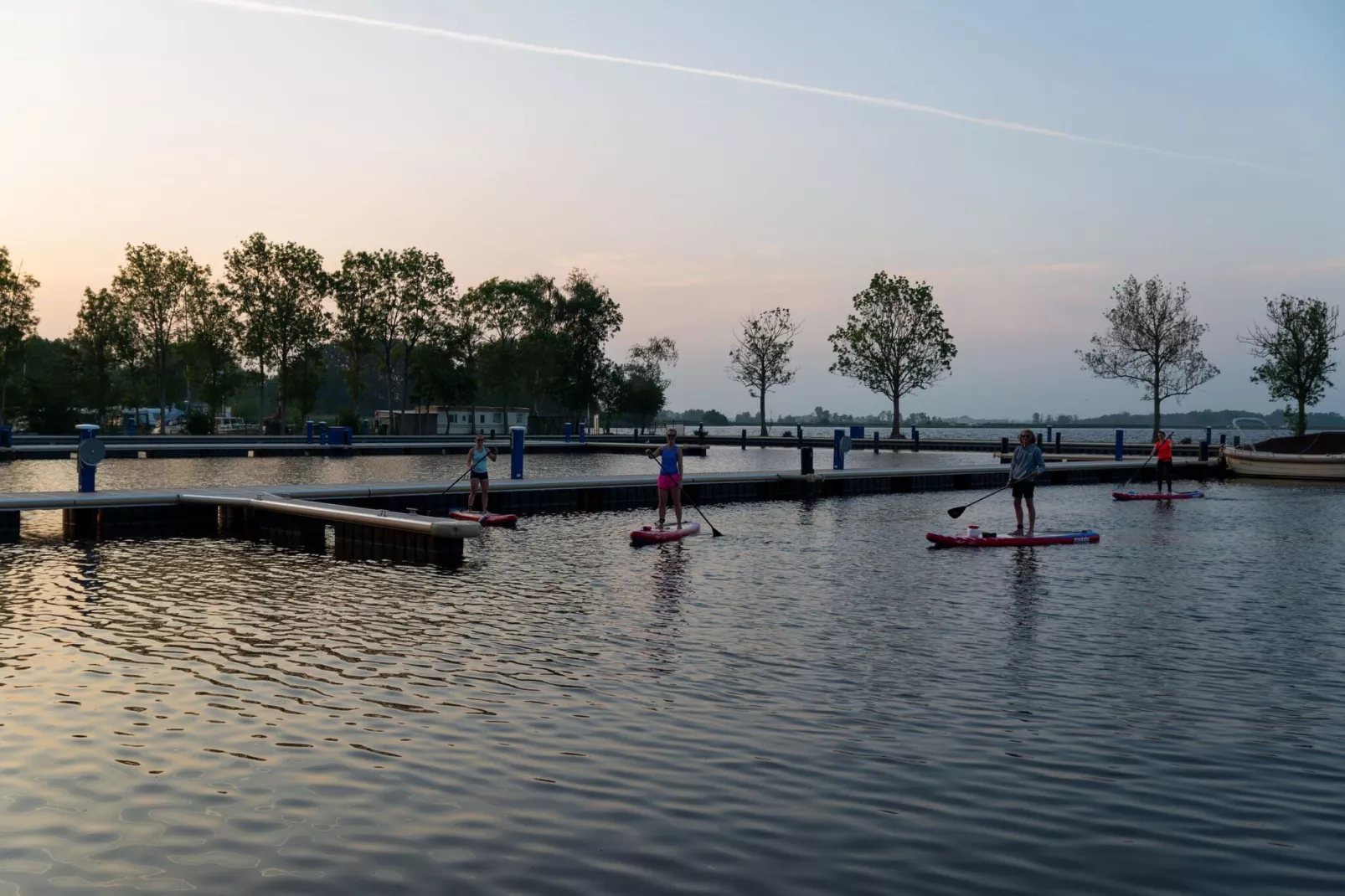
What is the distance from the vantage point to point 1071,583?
1908 centimetres

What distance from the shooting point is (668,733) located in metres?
9.70

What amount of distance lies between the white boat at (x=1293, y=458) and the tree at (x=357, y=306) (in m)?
67.1

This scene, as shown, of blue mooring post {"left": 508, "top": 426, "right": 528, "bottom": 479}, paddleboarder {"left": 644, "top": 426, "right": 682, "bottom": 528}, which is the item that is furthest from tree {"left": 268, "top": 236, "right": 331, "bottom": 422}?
paddleboarder {"left": 644, "top": 426, "right": 682, "bottom": 528}

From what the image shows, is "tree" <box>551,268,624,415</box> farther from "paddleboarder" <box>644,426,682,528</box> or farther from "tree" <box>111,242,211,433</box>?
"paddleboarder" <box>644,426,682,528</box>

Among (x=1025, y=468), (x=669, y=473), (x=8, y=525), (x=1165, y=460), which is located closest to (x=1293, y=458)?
(x=1165, y=460)

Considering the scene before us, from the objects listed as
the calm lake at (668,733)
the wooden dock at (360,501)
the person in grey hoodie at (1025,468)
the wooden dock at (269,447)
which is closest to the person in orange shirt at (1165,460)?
the wooden dock at (360,501)

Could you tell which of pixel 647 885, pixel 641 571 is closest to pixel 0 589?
pixel 641 571

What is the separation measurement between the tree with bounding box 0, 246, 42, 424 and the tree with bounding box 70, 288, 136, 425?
547 centimetres

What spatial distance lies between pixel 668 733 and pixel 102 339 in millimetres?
88081

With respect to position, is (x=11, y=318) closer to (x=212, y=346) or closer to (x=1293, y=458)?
(x=212, y=346)

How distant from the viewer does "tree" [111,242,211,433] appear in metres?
87.8

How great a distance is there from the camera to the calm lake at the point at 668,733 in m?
6.93

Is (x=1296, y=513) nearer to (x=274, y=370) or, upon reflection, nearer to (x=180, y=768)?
(x=180, y=768)

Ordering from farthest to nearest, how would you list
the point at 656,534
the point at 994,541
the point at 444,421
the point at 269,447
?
the point at 444,421
the point at 269,447
the point at 656,534
the point at 994,541
